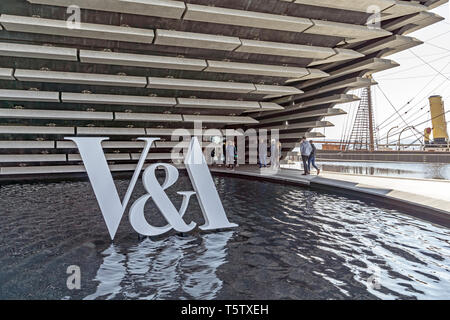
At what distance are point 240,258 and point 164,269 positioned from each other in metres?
1.03

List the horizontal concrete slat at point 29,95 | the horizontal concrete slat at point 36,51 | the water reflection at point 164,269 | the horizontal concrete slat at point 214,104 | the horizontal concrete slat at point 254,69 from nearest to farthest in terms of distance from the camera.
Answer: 1. the water reflection at point 164,269
2. the horizontal concrete slat at point 36,51
3. the horizontal concrete slat at point 29,95
4. the horizontal concrete slat at point 254,69
5. the horizontal concrete slat at point 214,104

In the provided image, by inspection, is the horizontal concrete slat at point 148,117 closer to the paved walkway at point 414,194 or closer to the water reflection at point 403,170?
the paved walkway at point 414,194

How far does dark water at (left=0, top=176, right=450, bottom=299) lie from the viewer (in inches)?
117

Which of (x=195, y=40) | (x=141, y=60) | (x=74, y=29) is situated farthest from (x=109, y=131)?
(x=195, y=40)

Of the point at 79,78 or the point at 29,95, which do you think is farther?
the point at 29,95

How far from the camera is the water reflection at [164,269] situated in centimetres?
294

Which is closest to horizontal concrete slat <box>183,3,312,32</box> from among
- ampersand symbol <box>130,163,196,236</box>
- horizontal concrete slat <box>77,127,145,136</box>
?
ampersand symbol <box>130,163,196,236</box>

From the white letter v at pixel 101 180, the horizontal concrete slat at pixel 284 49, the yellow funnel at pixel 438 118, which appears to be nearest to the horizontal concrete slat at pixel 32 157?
the horizontal concrete slat at pixel 284 49

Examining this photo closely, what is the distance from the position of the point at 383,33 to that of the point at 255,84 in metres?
5.03

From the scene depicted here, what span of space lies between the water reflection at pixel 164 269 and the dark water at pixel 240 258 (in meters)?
0.01

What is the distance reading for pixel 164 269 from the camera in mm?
3525

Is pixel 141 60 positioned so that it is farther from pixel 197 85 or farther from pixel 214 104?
pixel 214 104
